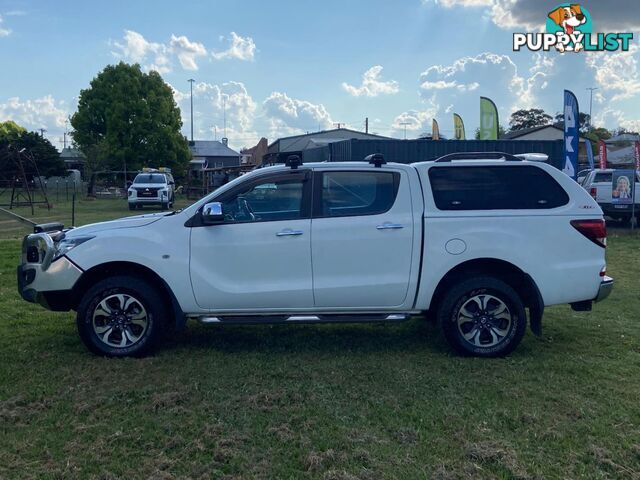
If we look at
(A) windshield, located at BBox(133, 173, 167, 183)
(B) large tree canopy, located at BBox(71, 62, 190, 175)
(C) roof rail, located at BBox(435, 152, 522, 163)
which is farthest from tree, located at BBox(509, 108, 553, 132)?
(C) roof rail, located at BBox(435, 152, 522, 163)

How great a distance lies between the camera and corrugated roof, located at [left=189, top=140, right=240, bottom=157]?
76562mm

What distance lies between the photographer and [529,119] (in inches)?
3329

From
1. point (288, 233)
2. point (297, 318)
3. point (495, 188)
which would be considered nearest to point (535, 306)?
point (495, 188)

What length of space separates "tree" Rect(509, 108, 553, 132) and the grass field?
83.3 metres

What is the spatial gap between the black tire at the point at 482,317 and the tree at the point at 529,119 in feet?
274

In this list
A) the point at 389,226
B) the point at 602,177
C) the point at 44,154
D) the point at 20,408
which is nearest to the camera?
the point at 20,408

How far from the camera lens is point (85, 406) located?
4.43 meters

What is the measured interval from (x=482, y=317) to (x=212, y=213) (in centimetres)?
263

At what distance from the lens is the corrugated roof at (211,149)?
251 feet

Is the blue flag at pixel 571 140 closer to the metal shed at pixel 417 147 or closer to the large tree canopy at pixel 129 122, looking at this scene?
the metal shed at pixel 417 147

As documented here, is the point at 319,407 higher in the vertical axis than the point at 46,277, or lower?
lower

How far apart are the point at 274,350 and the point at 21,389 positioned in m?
2.18

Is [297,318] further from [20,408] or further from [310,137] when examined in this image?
[310,137]

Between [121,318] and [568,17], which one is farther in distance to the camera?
[568,17]
